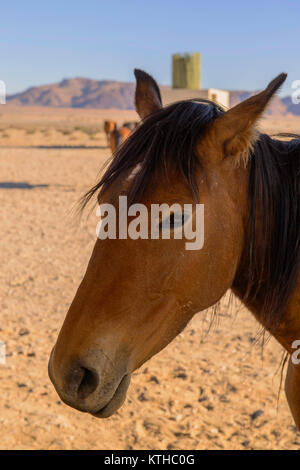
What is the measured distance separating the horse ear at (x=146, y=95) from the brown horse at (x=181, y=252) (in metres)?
0.29

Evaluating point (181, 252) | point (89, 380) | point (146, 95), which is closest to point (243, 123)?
point (181, 252)

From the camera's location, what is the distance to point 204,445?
3268 mm

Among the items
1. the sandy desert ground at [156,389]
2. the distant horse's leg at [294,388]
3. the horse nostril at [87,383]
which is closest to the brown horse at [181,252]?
the horse nostril at [87,383]

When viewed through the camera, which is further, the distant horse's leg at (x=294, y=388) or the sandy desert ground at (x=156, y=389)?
the sandy desert ground at (x=156, y=389)

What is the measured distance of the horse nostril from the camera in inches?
55.5

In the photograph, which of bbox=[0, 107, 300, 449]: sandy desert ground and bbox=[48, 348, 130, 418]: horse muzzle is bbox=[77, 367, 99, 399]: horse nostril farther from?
bbox=[0, 107, 300, 449]: sandy desert ground

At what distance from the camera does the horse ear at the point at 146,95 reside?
1.96m

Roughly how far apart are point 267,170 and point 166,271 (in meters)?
0.53

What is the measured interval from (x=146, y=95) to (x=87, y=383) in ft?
3.86

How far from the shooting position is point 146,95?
1.97 meters

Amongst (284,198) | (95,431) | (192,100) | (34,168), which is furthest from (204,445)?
(34,168)

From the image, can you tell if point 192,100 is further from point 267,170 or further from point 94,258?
point 94,258

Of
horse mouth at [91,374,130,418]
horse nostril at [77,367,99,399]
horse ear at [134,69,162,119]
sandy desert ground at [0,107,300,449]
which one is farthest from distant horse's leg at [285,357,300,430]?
horse ear at [134,69,162,119]

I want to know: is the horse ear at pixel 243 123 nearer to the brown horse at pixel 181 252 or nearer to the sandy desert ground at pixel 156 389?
the brown horse at pixel 181 252
